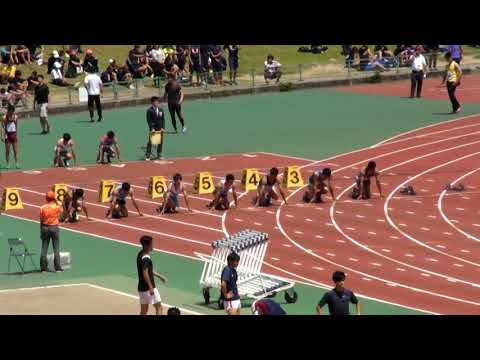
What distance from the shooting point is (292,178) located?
1201 inches

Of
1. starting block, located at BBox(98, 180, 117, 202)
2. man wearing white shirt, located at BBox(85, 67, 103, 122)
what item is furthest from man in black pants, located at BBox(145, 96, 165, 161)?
man wearing white shirt, located at BBox(85, 67, 103, 122)

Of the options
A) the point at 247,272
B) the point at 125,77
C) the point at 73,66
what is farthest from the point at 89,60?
the point at 247,272

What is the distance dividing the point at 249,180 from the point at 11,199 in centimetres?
554

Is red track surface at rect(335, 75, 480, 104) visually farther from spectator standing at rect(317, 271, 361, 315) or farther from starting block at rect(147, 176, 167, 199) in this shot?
spectator standing at rect(317, 271, 361, 315)

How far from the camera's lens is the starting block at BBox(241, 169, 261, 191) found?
30172mm

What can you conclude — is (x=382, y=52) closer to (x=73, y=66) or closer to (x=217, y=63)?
(x=217, y=63)

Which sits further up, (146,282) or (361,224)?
(146,282)

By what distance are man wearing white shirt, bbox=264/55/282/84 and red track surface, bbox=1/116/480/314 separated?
10895 millimetres

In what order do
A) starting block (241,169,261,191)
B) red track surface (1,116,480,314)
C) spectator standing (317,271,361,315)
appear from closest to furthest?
1. spectator standing (317,271,361,315)
2. red track surface (1,116,480,314)
3. starting block (241,169,261,191)
